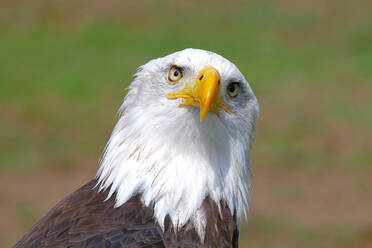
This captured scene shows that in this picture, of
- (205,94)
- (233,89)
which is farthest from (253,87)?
(205,94)

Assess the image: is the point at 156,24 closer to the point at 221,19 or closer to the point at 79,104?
the point at 221,19

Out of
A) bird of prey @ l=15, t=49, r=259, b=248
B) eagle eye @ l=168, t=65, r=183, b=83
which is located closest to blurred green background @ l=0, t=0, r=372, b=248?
bird of prey @ l=15, t=49, r=259, b=248

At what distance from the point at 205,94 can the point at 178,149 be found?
375 mm

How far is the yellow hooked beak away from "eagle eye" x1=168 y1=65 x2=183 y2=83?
8 cm

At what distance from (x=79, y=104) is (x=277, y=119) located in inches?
128

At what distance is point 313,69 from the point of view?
13.9m

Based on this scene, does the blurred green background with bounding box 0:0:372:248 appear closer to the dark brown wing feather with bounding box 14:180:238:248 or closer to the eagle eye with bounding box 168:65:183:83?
the dark brown wing feather with bounding box 14:180:238:248

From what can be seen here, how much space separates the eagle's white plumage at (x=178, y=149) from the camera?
136 inches

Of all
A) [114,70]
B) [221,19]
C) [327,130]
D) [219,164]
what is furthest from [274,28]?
[219,164]

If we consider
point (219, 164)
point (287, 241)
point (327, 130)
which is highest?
point (219, 164)

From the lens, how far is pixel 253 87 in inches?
498

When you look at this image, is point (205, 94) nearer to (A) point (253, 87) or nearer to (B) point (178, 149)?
(B) point (178, 149)

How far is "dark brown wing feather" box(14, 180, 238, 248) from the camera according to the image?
322 centimetres

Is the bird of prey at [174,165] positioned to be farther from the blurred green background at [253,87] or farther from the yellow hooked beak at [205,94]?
the blurred green background at [253,87]
